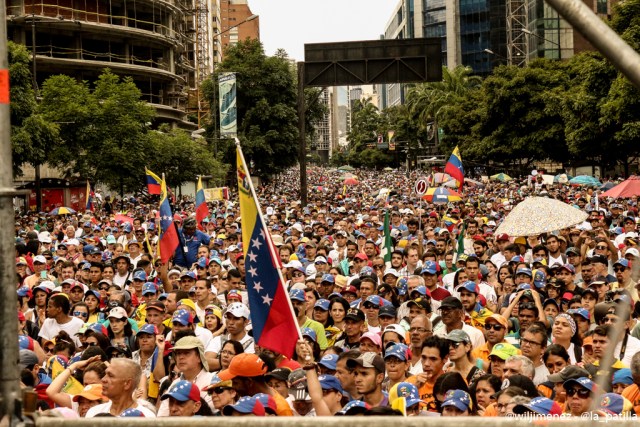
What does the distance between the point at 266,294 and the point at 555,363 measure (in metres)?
2.48

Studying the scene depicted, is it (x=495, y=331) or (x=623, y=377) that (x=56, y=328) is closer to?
(x=495, y=331)

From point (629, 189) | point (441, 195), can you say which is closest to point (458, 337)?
point (629, 189)

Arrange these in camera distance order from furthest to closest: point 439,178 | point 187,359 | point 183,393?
point 439,178 < point 187,359 < point 183,393

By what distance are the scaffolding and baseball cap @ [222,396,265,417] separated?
76594 mm

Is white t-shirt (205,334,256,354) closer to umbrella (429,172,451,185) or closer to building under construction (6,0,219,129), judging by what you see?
umbrella (429,172,451,185)

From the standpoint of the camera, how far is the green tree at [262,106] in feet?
180

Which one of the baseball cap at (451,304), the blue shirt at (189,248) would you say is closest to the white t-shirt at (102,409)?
the baseball cap at (451,304)

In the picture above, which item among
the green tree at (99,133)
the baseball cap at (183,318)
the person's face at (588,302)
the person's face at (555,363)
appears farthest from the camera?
the green tree at (99,133)

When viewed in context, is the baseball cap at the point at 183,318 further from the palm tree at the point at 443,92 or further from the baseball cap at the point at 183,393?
the palm tree at the point at 443,92

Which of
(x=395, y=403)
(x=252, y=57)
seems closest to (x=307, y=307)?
(x=395, y=403)

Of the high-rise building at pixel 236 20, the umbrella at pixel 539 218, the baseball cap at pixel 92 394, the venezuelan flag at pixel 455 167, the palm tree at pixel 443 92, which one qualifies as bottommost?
the baseball cap at pixel 92 394

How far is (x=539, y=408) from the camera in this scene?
4902 millimetres

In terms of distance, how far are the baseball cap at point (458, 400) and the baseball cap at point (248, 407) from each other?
119 centimetres

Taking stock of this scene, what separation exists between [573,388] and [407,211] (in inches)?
743
